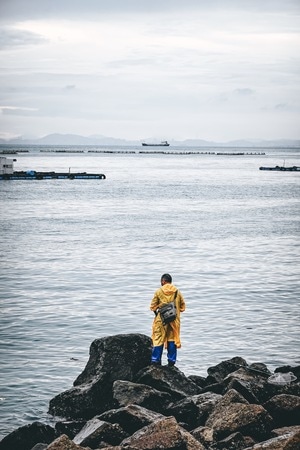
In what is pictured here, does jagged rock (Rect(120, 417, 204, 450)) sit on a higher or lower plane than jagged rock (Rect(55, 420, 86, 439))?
higher

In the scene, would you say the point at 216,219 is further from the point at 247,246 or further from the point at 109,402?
the point at 109,402

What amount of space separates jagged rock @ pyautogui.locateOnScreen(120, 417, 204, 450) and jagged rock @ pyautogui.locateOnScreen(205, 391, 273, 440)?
0.68m

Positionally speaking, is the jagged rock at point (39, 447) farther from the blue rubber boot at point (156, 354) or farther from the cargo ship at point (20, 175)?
the cargo ship at point (20, 175)

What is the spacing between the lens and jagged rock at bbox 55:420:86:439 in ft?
44.7

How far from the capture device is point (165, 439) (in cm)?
1127

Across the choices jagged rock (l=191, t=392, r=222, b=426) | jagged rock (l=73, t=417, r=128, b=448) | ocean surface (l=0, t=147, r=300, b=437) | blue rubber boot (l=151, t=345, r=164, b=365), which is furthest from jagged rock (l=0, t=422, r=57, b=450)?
blue rubber boot (l=151, t=345, r=164, b=365)

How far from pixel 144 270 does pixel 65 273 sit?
345cm

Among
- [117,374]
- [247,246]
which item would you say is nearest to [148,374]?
[117,374]

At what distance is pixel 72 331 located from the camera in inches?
904

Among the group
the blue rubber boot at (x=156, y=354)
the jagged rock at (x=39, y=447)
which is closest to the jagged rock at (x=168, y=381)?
the blue rubber boot at (x=156, y=354)

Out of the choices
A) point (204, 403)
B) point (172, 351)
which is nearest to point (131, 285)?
point (172, 351)

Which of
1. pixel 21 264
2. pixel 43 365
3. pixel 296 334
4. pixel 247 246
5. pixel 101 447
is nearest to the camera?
pixel 101 447

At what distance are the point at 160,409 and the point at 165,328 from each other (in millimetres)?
2058

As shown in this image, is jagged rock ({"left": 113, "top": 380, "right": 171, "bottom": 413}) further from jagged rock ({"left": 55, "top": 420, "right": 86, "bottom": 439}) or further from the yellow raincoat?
the yellow raincoat
